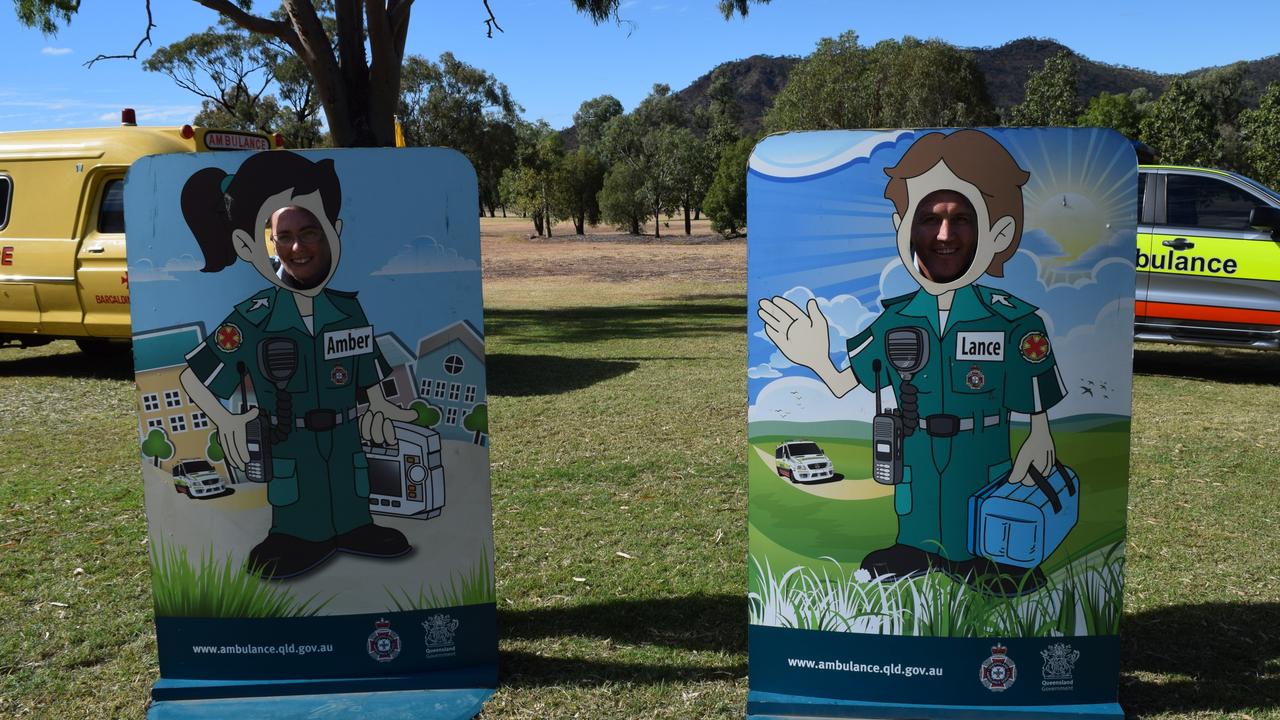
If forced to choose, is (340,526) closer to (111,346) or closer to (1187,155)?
(111,346)

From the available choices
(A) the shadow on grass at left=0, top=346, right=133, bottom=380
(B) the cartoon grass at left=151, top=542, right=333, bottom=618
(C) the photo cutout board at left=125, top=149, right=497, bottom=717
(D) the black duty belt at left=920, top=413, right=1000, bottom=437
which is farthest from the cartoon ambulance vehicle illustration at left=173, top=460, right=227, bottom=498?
(A) the shadow on grass at left=0, top=346, right=133, bottom=380

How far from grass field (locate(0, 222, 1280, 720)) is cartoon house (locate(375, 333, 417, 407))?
0.99m

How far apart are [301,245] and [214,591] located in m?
1.34

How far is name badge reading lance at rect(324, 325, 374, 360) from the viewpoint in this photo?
3609mm

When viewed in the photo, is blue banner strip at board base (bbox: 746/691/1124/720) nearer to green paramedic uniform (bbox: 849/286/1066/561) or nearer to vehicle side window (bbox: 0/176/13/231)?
green paramedic uniform (bbox: 849/286/1066/561)

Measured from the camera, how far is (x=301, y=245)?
353 cm

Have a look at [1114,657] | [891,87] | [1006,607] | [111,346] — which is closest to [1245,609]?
[1114,657]

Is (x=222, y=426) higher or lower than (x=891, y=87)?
lower

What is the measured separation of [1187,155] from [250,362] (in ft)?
181

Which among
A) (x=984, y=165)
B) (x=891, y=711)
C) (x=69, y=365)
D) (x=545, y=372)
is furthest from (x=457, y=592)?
(x=69, y=365)

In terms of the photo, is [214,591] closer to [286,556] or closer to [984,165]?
[286,556]

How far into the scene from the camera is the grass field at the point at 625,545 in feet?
12.3

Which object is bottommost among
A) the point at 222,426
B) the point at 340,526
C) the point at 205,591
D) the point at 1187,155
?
the point at 205,591

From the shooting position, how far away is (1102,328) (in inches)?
128
